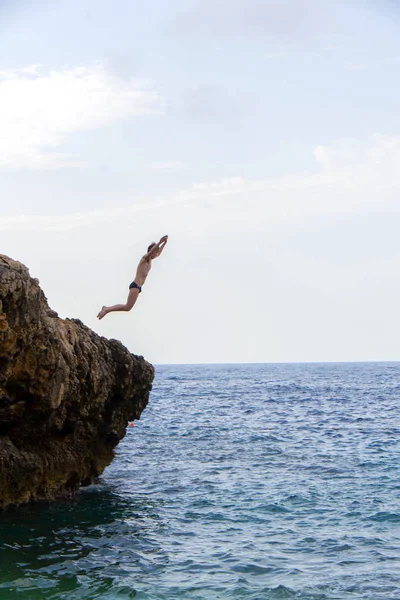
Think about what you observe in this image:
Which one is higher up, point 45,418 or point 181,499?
point 45,418

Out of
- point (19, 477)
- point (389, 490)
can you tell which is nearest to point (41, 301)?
point (19, 477)

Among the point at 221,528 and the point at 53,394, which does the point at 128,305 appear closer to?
the point at 53,394

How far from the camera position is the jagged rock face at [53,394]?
1392 cm

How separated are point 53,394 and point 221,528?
461 centimetres

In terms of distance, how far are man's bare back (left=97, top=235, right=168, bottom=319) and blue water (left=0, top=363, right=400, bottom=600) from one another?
15.9 ft

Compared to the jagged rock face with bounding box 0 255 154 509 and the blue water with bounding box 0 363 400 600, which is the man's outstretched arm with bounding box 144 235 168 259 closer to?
the jagged rock face with bounding box 0 255 154 509

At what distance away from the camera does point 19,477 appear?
1562cm

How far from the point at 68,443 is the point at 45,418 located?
7.19ft

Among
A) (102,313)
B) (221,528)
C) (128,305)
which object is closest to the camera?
(221,528)

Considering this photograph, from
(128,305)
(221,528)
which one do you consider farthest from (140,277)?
(221,528)

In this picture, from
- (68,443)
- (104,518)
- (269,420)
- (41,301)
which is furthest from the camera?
(269,420)

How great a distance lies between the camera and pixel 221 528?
1538cm

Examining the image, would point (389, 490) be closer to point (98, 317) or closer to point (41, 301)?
point (98, 317)

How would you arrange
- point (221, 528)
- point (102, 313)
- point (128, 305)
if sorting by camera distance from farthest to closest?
1. point (128, 305)
2. point (102, 313)
3. point (221, 528)
